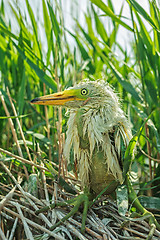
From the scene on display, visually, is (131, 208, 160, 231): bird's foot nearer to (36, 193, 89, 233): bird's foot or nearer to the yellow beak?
(36, 193, 89, 233): bird's foot

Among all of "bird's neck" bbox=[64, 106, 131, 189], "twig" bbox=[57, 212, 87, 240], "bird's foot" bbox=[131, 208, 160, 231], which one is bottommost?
"bird's foot" bbox=[131, 208, 160, 231]

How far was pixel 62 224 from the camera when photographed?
128 cm

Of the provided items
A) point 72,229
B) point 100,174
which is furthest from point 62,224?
point 100,174

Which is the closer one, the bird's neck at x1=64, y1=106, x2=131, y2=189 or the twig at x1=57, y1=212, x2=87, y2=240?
the twig at x1=57, y1=212, x2=87, y2=240

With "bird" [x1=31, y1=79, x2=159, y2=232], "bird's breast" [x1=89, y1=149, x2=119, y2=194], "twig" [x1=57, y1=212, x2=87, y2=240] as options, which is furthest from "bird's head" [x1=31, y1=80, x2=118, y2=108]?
"twig" [x1=57, y1=212, x2=87, y2=240]

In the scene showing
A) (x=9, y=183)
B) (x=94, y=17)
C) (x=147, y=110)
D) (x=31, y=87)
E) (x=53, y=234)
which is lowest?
(x=53, y=234)

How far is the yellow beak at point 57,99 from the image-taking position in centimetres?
138

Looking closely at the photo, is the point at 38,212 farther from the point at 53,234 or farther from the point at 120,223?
the point at 120,223

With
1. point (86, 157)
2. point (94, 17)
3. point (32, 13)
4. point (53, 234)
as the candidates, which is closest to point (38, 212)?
point (53, 234)

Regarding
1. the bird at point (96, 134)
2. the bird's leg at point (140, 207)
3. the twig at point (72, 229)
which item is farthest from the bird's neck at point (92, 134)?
the twig at point (72, 229)

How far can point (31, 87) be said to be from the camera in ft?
8.26

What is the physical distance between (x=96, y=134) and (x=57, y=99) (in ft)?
0.90

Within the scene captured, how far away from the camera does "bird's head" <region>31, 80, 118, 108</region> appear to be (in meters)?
1.40

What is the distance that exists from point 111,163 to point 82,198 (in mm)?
232
